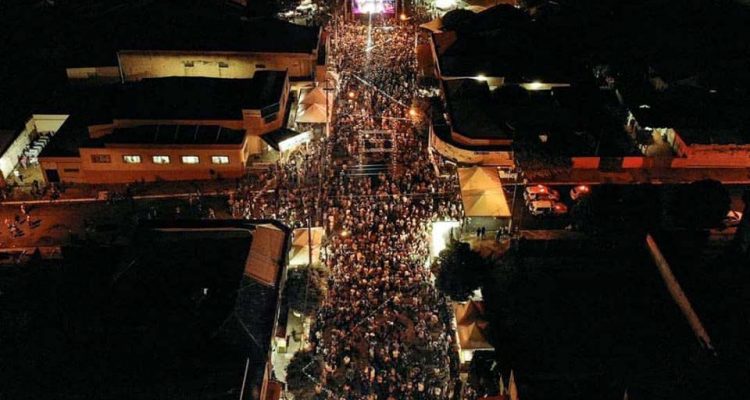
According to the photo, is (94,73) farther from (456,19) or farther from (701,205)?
(701,205)

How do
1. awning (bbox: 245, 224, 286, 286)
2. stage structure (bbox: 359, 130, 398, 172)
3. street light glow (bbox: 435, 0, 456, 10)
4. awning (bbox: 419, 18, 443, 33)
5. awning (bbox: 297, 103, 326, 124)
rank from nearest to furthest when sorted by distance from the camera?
awning (bbox: 245, 224, 286, 286)
stage structure (bbox: 359, 130, 398, 172)
awning (bbox: 297, 103, 326, 124)
awning (bbox: 419, 18, 443, 33)
street light glow (bbox: 435, 0, 456, 10)

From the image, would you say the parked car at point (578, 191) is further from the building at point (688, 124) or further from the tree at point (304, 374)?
the tree at point (304, 374)

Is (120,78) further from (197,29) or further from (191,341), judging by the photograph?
(191,341)

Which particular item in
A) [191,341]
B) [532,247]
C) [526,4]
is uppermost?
[526,4]

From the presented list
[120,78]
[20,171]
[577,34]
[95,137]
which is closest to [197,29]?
[120,78]

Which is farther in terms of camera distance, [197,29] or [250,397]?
[197,29]

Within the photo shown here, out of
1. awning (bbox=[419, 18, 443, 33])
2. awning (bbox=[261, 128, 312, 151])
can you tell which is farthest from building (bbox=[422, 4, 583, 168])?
awning (bbox=[261, 128, 312, 151])

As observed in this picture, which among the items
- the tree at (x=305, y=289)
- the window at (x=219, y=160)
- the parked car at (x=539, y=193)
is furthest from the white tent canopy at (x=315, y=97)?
the tree at (x=305, y=289)

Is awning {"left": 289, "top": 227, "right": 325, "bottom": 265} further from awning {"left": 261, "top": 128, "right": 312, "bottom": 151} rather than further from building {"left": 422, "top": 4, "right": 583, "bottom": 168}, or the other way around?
building {"left": 422, "top": 4, "right": 583, "bottom": 168}
